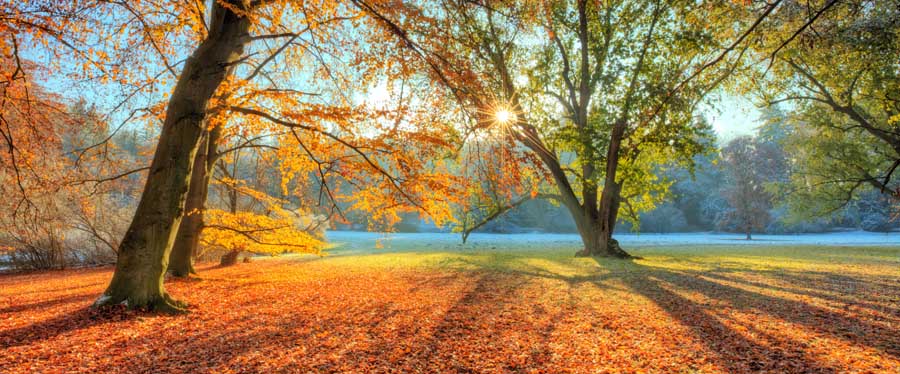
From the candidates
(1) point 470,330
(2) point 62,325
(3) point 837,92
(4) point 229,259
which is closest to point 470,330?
(1) point 470,330

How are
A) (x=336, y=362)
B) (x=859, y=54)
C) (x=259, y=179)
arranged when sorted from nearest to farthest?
(x=336, y=362) < (x=859, y=54) < (x=259, y=179)

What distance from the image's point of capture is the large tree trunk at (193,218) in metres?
8.00

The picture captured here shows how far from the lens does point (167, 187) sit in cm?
462

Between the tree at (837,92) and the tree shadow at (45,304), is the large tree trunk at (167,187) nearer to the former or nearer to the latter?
the tree shadow at (45,304)

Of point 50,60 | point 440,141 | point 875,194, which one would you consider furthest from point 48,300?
point 875,194

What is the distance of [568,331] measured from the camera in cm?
391

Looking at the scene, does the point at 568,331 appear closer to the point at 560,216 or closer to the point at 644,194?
the point at 644,194

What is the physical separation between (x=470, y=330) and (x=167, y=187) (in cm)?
402

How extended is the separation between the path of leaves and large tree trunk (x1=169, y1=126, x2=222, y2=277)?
5.59 feet

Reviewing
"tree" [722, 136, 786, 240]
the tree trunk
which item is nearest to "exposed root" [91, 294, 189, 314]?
the tree trunk

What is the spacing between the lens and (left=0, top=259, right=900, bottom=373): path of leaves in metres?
3.03

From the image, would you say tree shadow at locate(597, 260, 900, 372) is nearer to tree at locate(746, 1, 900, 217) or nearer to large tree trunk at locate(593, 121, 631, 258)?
tree at locate(746, 1, 900, 217)

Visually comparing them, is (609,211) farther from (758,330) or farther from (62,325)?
(62,325)

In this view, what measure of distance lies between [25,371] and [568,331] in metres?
4.48
